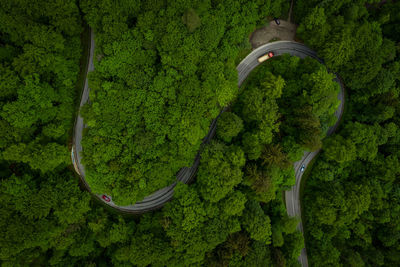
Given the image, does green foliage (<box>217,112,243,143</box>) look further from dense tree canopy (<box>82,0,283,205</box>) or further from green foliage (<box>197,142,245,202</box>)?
dense tree canopy (<box>82,0,283,205</box>)

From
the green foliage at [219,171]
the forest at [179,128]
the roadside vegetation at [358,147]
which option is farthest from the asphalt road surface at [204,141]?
the green foliage at [219,171]

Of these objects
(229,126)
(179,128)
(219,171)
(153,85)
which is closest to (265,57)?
(229,126)

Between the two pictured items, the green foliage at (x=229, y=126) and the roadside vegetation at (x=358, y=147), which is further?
the roadside vegetation at (x=358, y=147)

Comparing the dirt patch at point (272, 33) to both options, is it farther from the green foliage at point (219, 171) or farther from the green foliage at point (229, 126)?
the green foliage at point (219, 171)

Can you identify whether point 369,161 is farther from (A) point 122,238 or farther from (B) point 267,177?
(A) point 122,238

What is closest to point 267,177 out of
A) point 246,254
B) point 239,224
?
point 239,224

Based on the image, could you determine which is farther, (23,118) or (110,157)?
(110,157)
